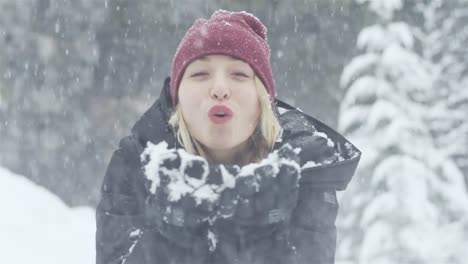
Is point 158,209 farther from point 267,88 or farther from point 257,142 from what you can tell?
point 267,88

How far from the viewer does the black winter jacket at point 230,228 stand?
195 centimetres

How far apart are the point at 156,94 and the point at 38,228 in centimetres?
417

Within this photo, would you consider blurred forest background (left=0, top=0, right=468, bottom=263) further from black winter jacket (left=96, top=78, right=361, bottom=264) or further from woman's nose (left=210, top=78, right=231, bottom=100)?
woman's nose (left=210, top=78, right=231, bottom=100)

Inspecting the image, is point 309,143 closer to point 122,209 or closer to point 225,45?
point 225,45

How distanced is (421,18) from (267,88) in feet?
32.6

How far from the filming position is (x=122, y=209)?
7.18 feet

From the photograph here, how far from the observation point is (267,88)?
227 centimetres

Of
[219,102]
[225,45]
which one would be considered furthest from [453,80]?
[219,102]

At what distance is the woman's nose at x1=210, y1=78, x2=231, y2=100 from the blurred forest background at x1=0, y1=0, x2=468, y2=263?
9.37 metres

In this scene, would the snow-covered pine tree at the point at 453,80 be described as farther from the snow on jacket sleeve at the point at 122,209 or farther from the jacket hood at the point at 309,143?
the snow on jacket sleeve at the point at 122,209

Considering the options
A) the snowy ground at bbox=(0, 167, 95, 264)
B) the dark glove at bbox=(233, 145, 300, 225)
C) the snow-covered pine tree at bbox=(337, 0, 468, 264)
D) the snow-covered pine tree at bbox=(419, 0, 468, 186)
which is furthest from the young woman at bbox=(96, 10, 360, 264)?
the snow-covered pine tree at bbox=(419, 0, 468, 186)

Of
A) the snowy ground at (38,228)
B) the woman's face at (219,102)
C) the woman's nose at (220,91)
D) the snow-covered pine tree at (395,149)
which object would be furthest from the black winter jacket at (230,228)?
the snow-covered pine tree at (395,149)

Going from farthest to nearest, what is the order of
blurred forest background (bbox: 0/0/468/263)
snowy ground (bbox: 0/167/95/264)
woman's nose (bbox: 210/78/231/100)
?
blurred forest background (bbox: 0/0/468/263) < snowy ground (bbox: 0/167/95/264) < woman's nose (bbox: 210/78/231/100)

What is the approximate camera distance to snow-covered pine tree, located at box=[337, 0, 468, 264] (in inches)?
431
